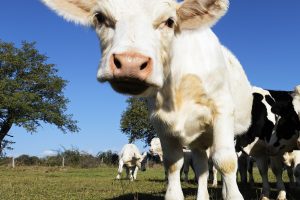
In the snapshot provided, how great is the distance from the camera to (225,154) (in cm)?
552

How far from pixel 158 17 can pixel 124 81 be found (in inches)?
39.7

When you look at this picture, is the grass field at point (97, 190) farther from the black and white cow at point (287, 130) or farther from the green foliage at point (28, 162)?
the green foliage at point (28, 162)

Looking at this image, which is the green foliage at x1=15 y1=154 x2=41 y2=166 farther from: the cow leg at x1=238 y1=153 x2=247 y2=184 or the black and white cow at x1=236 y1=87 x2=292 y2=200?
the black and white cow at x1=236 y1=87 x2=292 y2=200

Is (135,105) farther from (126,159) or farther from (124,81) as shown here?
(124,81)

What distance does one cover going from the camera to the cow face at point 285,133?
9.41 meters

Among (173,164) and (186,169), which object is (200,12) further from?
(186,169)

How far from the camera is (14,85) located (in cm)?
5228

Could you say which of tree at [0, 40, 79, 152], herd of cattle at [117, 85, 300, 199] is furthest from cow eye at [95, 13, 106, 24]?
tree at [0, 40, 79, 152]

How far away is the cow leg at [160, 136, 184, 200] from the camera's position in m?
6.16

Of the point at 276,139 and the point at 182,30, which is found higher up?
the point at 182,30

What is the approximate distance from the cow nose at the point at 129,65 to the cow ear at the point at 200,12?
138 cm

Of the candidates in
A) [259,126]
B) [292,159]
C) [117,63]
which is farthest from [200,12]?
[292,159]

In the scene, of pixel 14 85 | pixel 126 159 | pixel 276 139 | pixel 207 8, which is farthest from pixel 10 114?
pixel 207 8

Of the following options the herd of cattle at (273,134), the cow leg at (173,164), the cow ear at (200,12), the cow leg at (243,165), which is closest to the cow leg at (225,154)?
the cow leg at (173,164)
